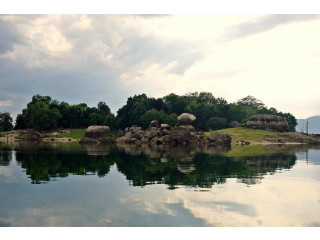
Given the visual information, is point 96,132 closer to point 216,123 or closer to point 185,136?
point 185,136

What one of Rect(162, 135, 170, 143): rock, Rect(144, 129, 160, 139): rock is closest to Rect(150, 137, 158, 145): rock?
Rect(162, 135, 170, 143): rock

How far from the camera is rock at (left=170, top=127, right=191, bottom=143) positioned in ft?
256

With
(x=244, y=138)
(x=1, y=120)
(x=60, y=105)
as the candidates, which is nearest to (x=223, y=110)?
(x=244, y=138)

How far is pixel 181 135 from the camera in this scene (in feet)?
256

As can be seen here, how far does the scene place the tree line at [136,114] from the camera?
11488 cm

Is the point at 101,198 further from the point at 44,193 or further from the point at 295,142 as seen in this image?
the point at 295,142

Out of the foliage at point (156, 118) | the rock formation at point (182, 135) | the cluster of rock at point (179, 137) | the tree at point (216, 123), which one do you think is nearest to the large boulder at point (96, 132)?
the cluster of rock at point (179, 137)

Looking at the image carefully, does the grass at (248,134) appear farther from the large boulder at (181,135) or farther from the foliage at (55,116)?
the foliage at (55,116)

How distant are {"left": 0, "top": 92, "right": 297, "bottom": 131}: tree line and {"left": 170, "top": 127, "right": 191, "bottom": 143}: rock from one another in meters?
30.6

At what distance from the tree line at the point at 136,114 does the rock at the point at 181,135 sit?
100 ft

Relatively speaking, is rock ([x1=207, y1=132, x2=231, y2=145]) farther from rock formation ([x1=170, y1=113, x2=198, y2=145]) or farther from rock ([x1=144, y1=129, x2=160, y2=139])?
rock ([x1=144, y1=129, x2=160, y2=139])

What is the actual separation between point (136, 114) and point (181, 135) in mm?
44181

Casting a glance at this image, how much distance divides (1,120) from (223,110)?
92465mm

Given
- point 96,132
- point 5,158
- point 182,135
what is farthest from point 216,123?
point 5,158
